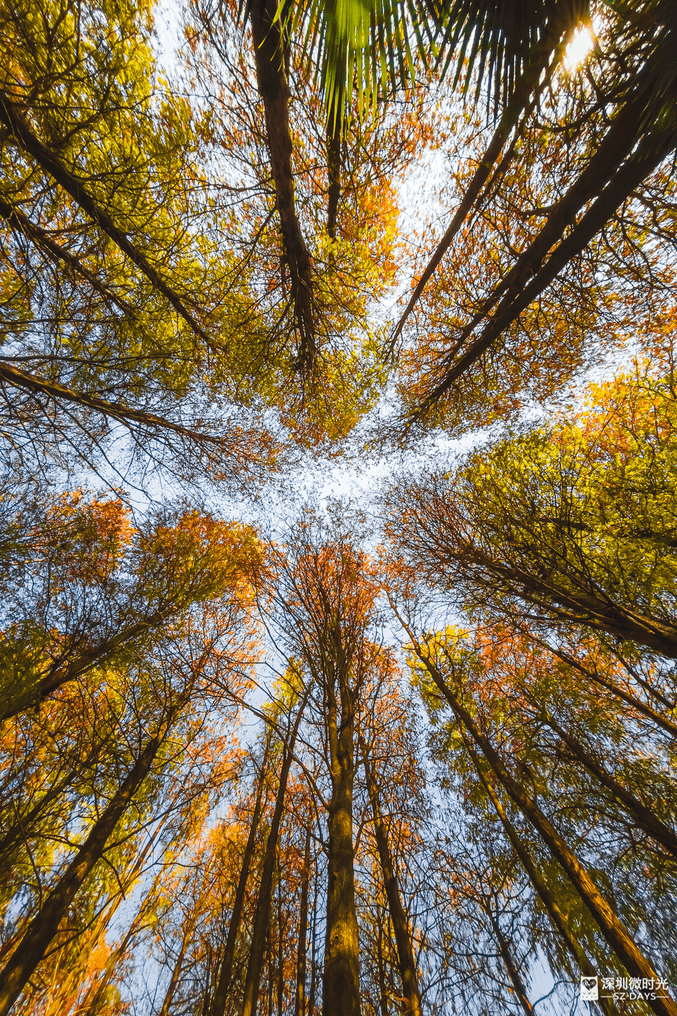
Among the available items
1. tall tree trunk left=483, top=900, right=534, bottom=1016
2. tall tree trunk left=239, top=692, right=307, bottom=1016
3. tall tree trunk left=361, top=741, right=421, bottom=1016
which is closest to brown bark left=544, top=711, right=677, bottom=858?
tall tree trunk left=483, top=900, right=534, bottom=1016

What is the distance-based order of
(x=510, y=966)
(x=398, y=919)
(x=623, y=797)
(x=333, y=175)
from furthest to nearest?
(x=510, y=966) → (x=398, y=919) → (x=333, y=175) → (x=623, y=797)

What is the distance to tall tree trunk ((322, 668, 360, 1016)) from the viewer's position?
1994 millimetres

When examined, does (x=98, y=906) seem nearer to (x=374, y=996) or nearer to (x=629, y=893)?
(x=374, y=996)

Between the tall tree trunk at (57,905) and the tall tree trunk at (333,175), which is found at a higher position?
the tall tree trunk at (333,175)

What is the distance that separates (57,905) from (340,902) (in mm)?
4281

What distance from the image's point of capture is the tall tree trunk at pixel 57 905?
3346mm

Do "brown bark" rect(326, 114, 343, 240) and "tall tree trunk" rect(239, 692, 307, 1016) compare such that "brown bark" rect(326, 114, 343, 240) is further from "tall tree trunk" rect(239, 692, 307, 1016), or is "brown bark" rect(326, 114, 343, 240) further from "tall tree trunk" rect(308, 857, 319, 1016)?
"tall tree trunk" rect(308, 857, 319, 1016)

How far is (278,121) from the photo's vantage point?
2.65 m

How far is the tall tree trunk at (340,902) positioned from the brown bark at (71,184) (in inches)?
208

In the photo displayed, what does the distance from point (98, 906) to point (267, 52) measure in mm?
11393

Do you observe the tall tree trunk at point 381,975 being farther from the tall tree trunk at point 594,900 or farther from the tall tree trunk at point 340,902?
the tall tree trunk at point 340,902

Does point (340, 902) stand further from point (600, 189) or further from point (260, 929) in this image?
point (600, 189)

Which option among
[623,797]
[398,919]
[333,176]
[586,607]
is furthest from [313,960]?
[333,176]

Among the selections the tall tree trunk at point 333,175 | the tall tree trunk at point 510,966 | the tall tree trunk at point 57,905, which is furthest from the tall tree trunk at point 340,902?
the tall tree trunk at point 333,175
